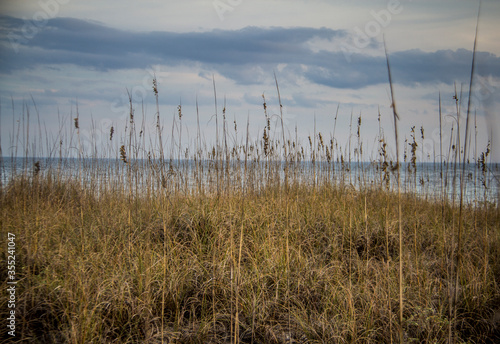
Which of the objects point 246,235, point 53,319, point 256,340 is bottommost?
point 256,340

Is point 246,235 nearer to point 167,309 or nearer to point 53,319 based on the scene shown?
point 167,309

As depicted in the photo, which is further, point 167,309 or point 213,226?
point 213,226

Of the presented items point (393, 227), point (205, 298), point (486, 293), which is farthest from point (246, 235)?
point (486, 293)

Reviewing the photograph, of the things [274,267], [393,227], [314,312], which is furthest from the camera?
[393,227]

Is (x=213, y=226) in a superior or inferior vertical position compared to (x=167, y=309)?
superior

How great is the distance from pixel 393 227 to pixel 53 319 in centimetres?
353

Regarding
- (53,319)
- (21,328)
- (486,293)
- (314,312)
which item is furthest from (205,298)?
(486,293)

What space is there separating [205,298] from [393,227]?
8.28 ft

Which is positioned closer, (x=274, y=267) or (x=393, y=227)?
(x=274, y=267)

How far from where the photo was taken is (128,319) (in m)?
2.14

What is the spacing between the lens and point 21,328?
6.85ft

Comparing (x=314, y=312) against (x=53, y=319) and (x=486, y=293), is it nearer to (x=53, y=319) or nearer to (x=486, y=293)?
(x=486, y=293)

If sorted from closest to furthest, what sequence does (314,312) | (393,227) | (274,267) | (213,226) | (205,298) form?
(314,312) < (205,298) < (274,267) < (213,226) < (393,227)

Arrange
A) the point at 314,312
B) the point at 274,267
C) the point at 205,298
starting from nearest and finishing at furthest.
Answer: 1. the point at 314,312
2. the point at 205,298
3. the point at 274,267
